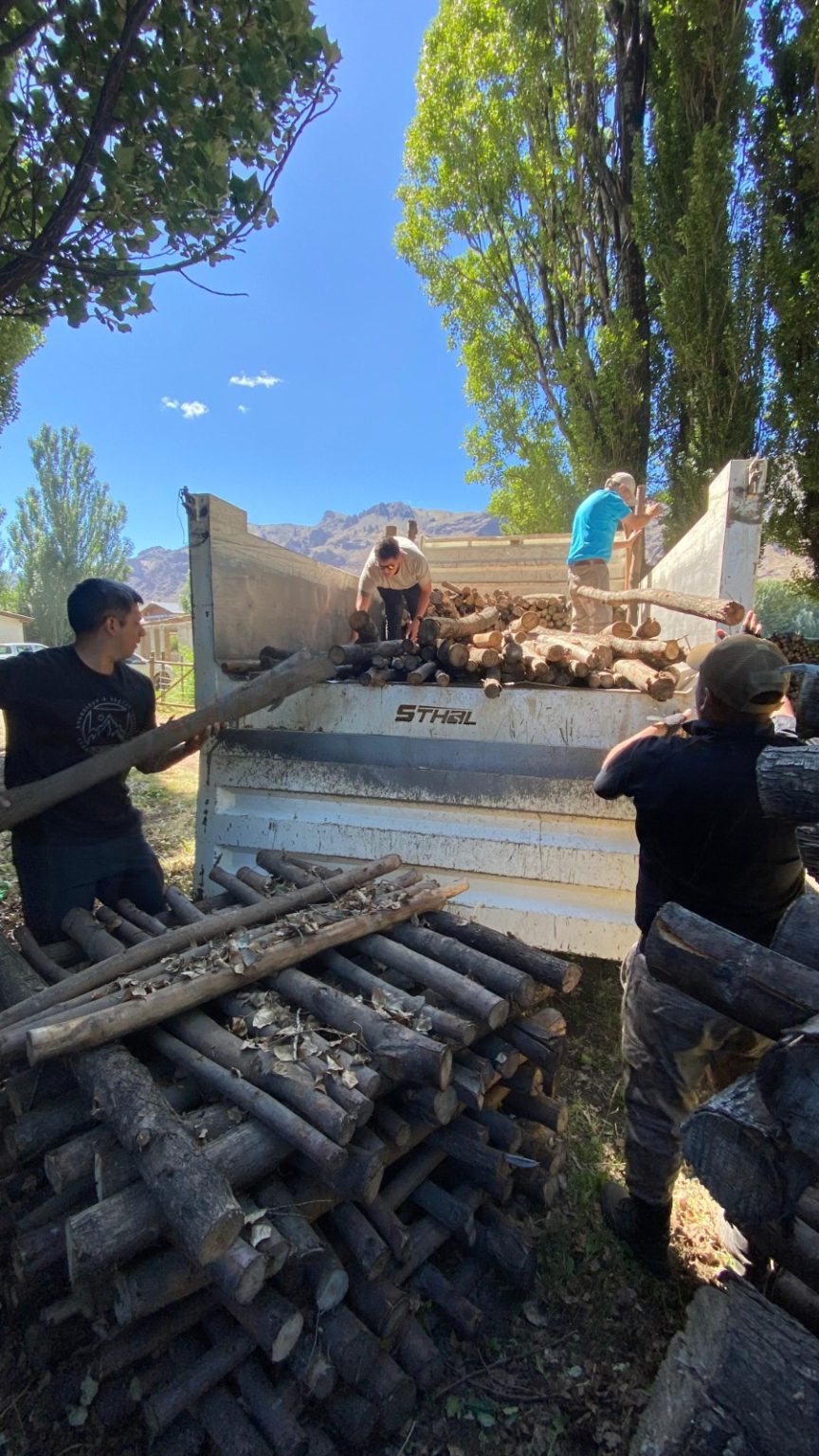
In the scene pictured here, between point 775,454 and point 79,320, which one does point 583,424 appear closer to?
point 775,454

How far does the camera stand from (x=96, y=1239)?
141 cm

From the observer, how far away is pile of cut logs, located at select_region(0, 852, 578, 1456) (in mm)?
1512

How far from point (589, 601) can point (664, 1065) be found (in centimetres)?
446

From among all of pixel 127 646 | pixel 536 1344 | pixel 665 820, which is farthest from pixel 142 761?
pixel 536 1344

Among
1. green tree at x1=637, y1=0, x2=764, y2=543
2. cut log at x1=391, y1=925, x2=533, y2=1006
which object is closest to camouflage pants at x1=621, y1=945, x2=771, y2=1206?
A: cut log at x1=391, y1=925, x2=533, y2=1006

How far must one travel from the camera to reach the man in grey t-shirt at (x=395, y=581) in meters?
5.45

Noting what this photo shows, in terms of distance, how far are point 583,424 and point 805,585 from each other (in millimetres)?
5477

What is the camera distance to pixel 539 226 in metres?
15.7

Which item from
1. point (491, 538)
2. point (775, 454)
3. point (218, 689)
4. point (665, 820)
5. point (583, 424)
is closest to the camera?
point (665, 820)

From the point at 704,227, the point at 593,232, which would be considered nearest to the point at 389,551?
the point at 704,227

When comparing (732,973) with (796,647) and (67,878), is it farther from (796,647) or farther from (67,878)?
(796,647)

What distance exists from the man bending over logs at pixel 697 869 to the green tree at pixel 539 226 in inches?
524

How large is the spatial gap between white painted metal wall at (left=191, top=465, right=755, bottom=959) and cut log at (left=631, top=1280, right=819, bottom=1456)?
6.64ft


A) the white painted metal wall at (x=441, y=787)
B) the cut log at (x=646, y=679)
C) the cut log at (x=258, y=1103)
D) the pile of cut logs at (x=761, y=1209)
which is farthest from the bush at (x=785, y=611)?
the cut log at (x=258, y=1103)
